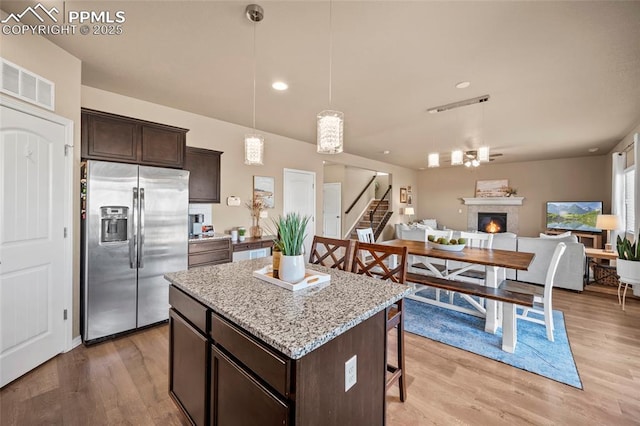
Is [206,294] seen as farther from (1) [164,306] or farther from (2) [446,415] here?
(1) [164,306]

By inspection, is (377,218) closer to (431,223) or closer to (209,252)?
(431,223)

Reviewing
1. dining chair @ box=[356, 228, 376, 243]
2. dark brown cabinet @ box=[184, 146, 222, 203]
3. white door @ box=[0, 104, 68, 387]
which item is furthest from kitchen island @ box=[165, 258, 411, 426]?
dining chair @ box=[356, 228, 376, 243]

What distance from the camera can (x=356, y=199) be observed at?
9492 millimetres

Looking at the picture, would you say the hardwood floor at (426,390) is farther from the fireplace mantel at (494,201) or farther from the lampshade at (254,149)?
the fireplace mantel at (494,201)

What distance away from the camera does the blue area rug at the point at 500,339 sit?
2367 mm

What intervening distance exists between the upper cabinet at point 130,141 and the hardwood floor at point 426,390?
6.30 ft

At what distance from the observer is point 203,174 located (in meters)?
3.82

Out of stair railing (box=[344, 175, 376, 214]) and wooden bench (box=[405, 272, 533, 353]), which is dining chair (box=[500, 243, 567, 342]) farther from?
stair railing (box=[344, 175, 376, 214])

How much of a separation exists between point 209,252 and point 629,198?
24.7 ft

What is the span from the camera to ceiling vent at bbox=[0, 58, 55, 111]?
6.69ft

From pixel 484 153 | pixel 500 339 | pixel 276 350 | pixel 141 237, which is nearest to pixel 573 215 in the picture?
pixel 484 153

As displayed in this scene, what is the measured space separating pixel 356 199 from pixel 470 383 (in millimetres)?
7557

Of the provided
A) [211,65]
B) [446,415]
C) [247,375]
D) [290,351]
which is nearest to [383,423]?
[446,415]

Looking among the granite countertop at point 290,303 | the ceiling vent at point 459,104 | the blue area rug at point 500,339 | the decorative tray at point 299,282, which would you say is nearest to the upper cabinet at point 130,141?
the granite countertop at point 290,303
